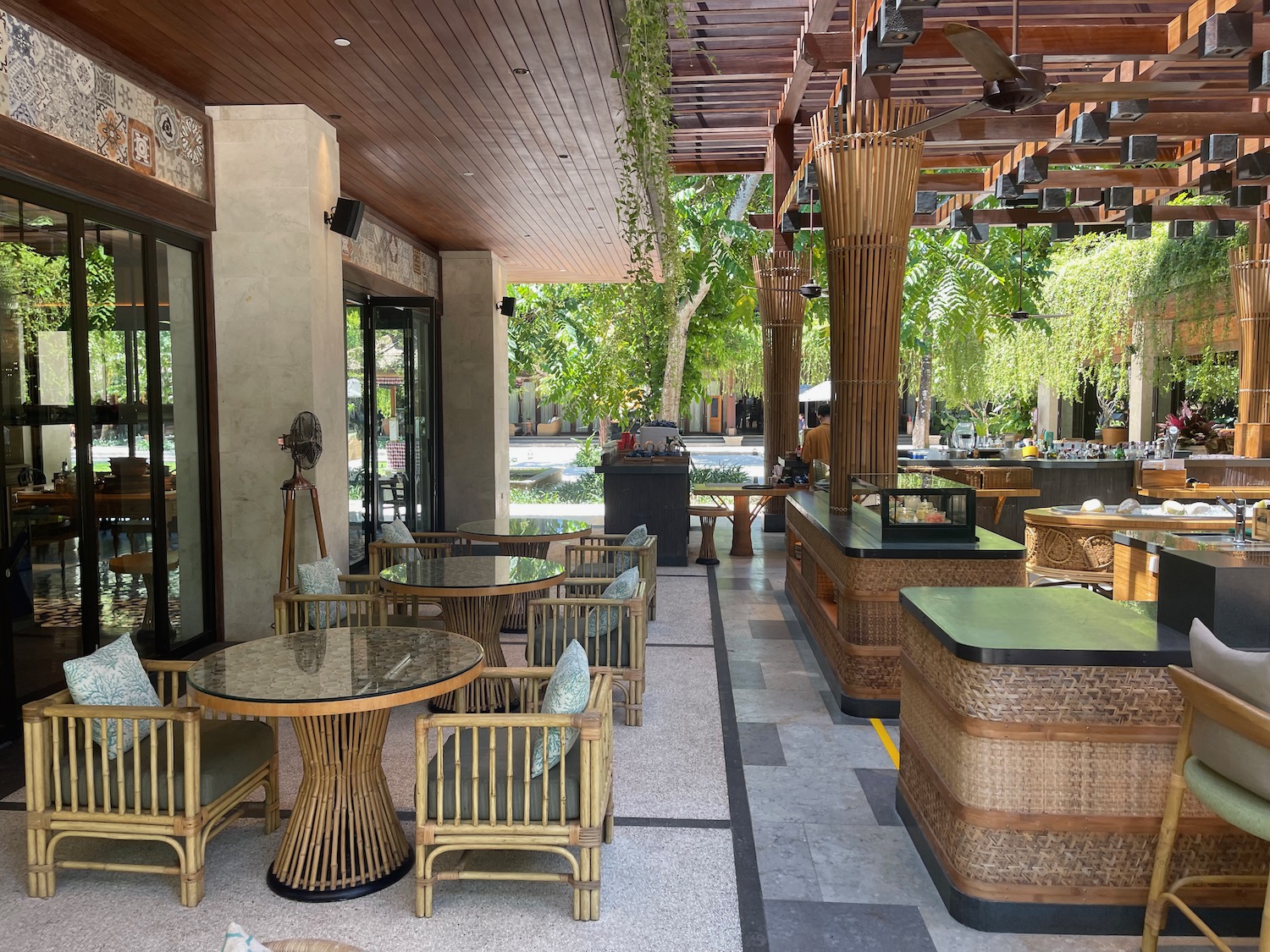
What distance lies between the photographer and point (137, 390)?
611 centimetres

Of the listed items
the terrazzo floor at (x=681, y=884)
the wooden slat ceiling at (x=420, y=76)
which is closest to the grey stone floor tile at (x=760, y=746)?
the terrazzo floor at (x=681, y=884)

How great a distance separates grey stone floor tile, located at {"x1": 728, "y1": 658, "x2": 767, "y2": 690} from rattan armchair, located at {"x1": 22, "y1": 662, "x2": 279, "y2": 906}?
132 inches

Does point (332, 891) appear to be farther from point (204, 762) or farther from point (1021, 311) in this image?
point (1021, 311)

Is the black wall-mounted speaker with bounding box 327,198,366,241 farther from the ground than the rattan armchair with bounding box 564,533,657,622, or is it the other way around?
the black wall-mounted speaker with bounding box 327,198,366,241

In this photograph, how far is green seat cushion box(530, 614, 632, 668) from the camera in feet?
17.3

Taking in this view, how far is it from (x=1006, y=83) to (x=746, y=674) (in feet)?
12.2

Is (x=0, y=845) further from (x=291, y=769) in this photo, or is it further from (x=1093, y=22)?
(x=1093, y=22)

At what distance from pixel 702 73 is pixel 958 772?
19.7 ft

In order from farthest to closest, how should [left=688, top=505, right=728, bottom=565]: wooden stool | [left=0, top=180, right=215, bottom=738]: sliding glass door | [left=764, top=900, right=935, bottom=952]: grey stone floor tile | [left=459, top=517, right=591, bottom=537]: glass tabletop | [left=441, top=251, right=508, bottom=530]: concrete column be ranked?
1. [left=441, top=251, right=508, bottom=530]: concrete column
2. [left=688, top=505, right=728, bottom=565]: wooden stool
3. [left=459, top=517, right=591, bottom=537]: glass tabletop
4. [left=0, top=180, right=215, bottom=738]: sliding glass door
5. [left=764, top=900, right=935, bottom=952]: grey stone floor tile

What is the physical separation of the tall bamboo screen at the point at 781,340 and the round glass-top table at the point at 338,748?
402 inches

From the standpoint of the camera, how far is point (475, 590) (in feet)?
16.7

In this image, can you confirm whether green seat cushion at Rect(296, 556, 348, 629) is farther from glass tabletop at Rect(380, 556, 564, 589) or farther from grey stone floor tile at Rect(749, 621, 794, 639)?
grey stone floor tile at Rect(749, 621, 794, 639)

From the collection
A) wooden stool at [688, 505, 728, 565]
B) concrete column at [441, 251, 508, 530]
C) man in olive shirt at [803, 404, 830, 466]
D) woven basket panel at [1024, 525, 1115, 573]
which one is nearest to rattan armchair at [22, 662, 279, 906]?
woven basket panel at [1024, 525, 1115, 573]

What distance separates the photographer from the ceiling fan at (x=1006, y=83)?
398cm
